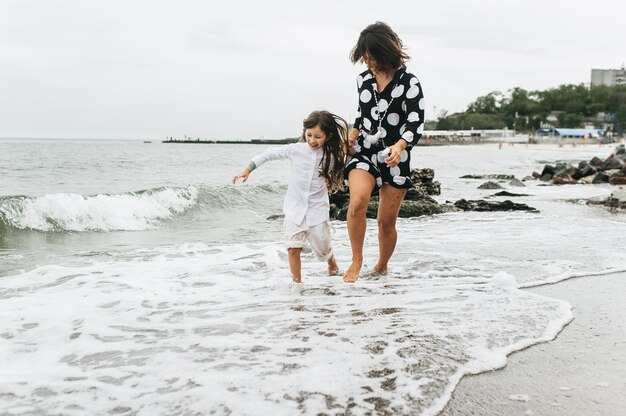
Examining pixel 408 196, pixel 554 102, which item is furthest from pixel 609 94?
pixel 408 196

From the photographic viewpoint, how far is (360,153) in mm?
4832

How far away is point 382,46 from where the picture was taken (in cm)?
452

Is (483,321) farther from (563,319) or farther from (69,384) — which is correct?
(69,384)

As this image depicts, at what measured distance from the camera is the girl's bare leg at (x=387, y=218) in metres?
4.84

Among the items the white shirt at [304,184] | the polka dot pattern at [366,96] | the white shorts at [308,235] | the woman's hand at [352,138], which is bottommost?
the white shorts at [308,235]

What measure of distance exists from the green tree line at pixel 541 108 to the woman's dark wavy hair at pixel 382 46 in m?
152

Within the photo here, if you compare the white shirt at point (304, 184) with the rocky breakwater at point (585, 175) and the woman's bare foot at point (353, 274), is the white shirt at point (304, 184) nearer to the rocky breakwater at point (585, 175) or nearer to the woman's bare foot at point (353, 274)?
the woman's bare foot at point (353, 274)

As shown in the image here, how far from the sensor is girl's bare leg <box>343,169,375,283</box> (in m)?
4.64

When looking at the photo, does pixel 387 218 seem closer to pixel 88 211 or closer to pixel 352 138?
pixel 352 138

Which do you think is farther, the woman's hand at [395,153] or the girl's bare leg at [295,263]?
the girl's bare leg at [295,263]

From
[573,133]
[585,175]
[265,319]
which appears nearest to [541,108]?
[573,133]

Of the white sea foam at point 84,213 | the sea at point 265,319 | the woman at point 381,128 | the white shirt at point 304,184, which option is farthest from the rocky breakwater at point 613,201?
the white sea foam at point 84,213

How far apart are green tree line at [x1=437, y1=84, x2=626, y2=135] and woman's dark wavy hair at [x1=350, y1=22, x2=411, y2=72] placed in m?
152

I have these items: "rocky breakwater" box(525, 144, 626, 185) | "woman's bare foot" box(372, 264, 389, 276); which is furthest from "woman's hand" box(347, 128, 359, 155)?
"rocky breakwater" box(525, 144, 626, 185)
